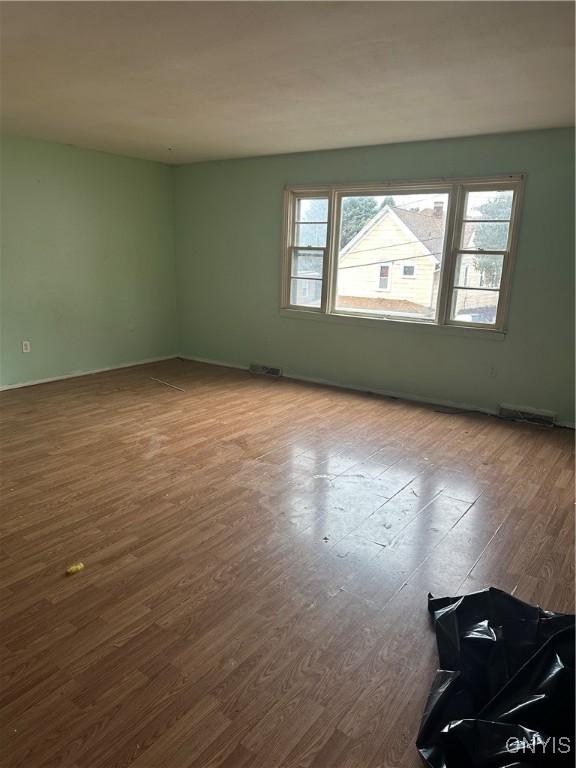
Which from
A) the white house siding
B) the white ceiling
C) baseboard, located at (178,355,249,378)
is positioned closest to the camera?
the white ceiling

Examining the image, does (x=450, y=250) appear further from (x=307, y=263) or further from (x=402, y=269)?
(x=307, y=263)

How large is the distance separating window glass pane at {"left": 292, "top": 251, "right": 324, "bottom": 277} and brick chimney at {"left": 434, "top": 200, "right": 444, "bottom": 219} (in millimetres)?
1316

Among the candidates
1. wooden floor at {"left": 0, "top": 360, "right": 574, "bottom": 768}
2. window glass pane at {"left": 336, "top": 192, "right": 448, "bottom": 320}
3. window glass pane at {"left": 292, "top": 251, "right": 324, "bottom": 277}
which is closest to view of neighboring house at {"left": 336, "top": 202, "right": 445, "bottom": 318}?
window glass pane at {"left": 336, "top": 192, "right": 448, "bottom": 320}

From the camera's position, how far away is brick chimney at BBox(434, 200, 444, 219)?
194 inches

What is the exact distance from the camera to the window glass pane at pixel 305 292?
5863mm

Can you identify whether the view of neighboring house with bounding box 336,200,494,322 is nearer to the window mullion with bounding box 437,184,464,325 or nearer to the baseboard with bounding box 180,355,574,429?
the window mullion with bounding box 437,184,464,325

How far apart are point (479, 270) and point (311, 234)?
1.94 meters

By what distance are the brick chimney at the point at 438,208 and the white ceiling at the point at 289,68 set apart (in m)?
0.60

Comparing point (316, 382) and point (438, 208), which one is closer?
point (438, 208)

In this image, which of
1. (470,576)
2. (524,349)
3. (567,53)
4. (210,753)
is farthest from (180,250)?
(210,753)

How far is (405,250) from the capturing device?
5.25 meters

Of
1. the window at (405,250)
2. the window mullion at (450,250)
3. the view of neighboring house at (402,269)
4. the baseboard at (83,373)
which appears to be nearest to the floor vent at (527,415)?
the window at (405,250)

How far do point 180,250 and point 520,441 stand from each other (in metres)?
4.85

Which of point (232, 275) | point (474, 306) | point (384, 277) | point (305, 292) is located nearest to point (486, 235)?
point (474, 306)
